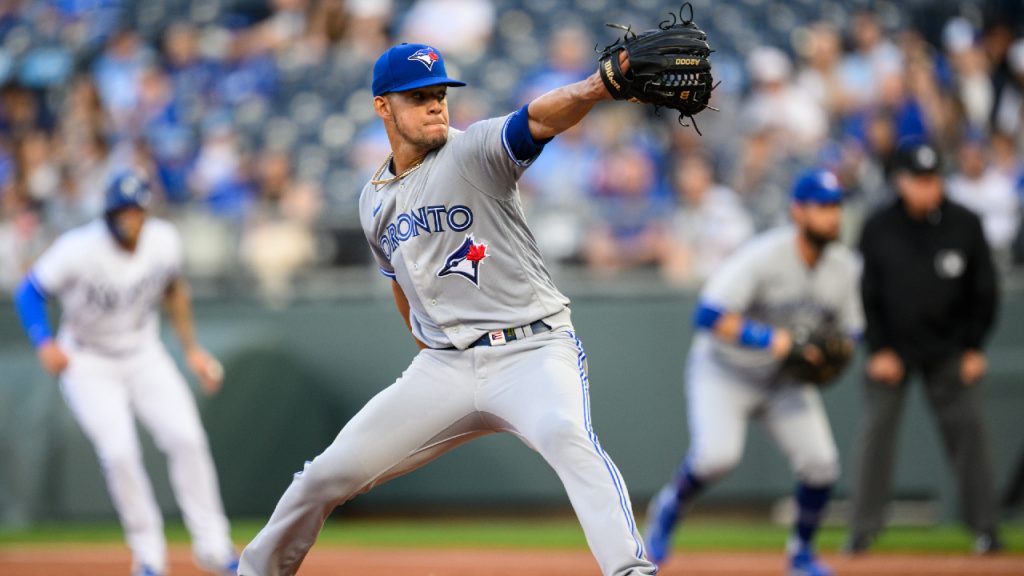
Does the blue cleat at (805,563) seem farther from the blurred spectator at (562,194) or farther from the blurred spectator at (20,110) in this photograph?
the blurred spectator at (20,110)

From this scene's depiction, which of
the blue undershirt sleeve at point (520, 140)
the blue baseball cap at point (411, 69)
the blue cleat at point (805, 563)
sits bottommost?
the blue cleat at point (805, 563)

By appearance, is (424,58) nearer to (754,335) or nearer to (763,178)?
(754,335)

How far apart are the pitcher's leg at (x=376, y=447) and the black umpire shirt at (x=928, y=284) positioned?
4.41 meters

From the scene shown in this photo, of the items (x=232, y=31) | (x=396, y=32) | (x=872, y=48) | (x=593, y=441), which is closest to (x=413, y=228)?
(x=593, y=441)

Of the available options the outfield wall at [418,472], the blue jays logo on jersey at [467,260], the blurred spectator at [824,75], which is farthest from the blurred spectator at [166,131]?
the blue jays logo on jersey at [467,260]

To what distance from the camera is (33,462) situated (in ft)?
34.3

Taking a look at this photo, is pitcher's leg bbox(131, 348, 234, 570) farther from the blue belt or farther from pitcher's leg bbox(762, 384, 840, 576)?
the blue belt

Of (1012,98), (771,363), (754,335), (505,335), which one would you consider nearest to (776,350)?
(754,335)

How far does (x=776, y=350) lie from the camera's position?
23.1 feet

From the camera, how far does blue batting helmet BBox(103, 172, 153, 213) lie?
24.1 feet

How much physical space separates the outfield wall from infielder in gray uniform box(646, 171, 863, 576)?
8.87 ft

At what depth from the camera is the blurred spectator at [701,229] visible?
10133 millimetres

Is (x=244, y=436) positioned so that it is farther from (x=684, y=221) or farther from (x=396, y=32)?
(x=396, y=32)

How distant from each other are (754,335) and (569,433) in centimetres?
301
